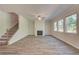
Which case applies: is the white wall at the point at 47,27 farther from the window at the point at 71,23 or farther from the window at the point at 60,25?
the window at the point at 71,23

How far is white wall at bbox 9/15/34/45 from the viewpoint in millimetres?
2138

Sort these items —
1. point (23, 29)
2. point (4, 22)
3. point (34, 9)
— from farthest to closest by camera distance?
point (23, 29)
point (4, 22)
point (34, 9)

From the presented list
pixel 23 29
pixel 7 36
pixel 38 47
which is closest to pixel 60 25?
pixel 38 47

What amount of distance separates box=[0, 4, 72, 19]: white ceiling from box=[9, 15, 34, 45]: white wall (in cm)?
11

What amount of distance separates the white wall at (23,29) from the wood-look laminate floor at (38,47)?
7 centimetres

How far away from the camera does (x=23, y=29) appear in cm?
221

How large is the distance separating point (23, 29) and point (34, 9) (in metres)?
0.43

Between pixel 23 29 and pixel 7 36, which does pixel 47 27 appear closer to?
pixel 23 29

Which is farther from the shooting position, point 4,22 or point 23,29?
point 23,29

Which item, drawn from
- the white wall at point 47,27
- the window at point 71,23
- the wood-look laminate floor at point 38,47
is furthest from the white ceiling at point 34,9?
the wood-look laminate floor at point 38,47

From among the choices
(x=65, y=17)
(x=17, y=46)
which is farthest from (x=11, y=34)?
(x=65, y=17)
